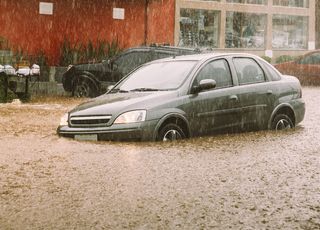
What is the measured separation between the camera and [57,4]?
1083 inches

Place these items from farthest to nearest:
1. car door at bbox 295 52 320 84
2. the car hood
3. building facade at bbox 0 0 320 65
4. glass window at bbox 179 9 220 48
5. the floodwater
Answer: glass window at bbox 179 9 220 48
car door at bbox 295 52 320 84
building facade at bbox 0 0 320 65
the car hood
the floodwater

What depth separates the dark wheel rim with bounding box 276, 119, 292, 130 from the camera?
12.3m

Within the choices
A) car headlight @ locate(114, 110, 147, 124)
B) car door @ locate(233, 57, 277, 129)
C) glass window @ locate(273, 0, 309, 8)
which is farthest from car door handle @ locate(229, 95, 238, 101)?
glass window @ locate(273, 0, 309, 8)

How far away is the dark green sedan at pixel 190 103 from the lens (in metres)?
10.2

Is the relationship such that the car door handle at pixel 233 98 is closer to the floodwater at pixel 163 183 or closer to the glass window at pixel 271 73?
the floodwater at pixel 163 183

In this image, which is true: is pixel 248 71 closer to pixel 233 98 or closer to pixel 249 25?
pixel 233 98

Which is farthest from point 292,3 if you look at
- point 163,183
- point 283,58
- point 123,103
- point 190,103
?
point 163,183

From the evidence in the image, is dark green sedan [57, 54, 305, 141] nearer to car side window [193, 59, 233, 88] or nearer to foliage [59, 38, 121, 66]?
car side window [193, 59, 233, 88]

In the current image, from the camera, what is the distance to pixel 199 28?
34188 mm

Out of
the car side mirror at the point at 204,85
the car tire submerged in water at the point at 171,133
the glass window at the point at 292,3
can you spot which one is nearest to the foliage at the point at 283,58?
the glass window at the point at 292,3

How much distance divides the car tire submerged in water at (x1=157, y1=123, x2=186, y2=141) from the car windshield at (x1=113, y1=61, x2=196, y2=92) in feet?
2.37

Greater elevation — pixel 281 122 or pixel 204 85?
pixel 204 85

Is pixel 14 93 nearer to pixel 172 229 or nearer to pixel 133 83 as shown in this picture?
pixel 133 83

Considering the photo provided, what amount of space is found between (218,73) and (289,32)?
91.3 feet
